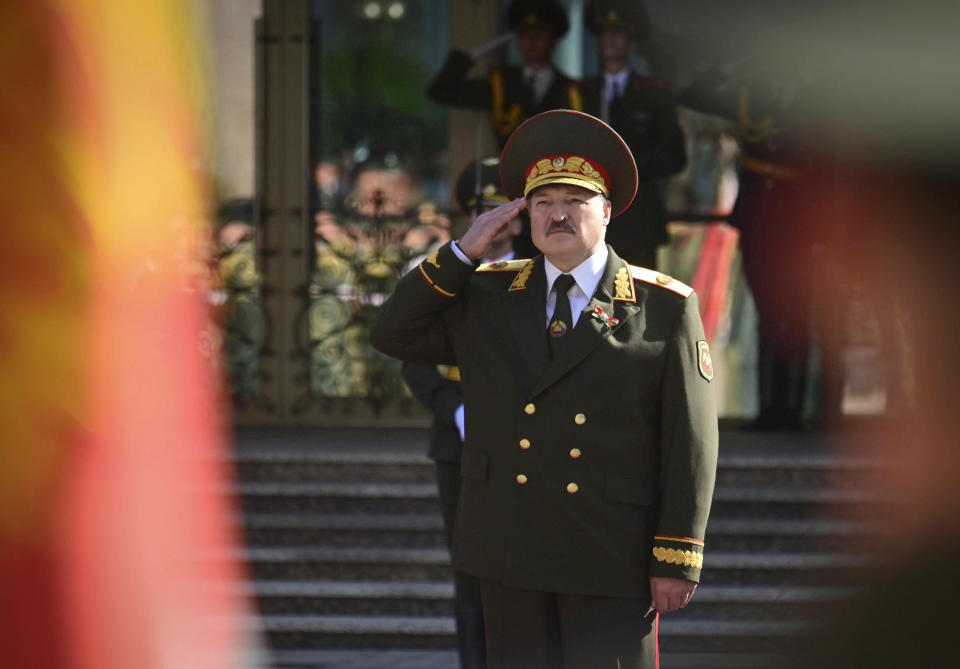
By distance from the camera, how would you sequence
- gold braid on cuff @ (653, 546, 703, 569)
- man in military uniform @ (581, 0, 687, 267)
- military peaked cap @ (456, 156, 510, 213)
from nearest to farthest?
1. gold braid on cuff @ (653, 546, 703, 569)
2. military peaked cap @ (456, 156, 510, 213)
3. man in military uniform @ (581, 0, 687, 267)

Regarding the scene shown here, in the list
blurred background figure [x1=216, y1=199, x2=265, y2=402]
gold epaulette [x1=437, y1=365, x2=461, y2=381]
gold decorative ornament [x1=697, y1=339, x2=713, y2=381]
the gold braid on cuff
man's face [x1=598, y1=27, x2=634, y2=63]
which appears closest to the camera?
the gold braid on cuff

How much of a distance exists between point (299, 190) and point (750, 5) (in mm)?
3054

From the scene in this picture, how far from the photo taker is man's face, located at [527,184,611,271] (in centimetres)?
285

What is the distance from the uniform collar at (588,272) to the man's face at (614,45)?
4205 mm

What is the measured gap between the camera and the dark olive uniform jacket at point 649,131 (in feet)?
22.2

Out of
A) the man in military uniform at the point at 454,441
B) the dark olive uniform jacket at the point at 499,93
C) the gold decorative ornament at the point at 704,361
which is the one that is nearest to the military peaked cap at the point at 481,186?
the man in military uniform at the point at 454,441

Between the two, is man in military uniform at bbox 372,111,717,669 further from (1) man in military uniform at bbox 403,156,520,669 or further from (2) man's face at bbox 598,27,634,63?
(2) man's face at bbox 598,27,634,63

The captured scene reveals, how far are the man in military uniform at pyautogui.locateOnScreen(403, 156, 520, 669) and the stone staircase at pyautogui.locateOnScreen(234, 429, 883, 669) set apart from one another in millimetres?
1370

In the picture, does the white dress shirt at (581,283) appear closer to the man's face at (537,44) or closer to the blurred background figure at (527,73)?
the blurred background figure at (527,73)

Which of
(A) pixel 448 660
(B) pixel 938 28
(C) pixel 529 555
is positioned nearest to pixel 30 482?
(B) pixel 938 28

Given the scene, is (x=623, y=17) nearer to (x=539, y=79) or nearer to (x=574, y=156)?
(x=539, y=79)

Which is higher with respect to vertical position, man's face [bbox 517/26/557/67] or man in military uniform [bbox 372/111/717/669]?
man's face [bbox 517/26/557/67]

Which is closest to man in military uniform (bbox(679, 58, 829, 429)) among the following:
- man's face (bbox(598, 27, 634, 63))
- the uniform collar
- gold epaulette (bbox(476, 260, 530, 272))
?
man's face (bbox(598, 27, 634, 63))

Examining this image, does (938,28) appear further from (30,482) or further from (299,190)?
(299,190)
